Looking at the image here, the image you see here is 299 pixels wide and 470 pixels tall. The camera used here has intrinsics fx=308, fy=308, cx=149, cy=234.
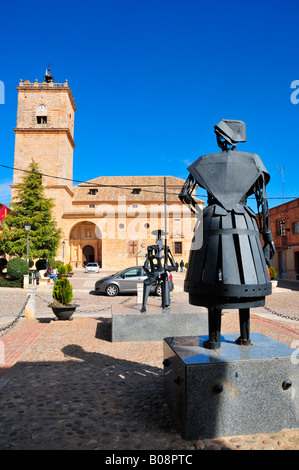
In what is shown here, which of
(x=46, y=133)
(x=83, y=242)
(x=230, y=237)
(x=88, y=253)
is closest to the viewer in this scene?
(x=230, y=237)

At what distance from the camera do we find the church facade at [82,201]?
4153 centimetres

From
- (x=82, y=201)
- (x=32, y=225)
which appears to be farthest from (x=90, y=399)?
(x=82, y=201)

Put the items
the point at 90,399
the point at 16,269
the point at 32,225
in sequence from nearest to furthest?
the point at 90,399
the point at 16,269
the point at 32,225

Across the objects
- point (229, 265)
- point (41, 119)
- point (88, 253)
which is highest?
point (41, 119)

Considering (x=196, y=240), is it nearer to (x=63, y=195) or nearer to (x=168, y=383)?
(x=168, y=383)

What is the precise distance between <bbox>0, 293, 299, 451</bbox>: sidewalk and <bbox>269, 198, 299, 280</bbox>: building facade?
2435cm

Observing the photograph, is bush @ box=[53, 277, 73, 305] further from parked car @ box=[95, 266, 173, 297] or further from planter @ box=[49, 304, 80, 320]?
parked car @ box=[95, 266, 173, 297]

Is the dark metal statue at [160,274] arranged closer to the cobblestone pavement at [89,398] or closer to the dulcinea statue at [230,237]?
the cobblestone pavement at [89,398]

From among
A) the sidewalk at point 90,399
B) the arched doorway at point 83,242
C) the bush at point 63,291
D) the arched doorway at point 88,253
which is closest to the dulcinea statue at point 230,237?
the sidewalk at point 90,399

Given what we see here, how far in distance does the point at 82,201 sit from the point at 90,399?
4391cm

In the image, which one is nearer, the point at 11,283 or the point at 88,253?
the point at 11,283

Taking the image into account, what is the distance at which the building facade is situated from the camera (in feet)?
94.6

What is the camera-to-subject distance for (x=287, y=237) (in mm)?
30000

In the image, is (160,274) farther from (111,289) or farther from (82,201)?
(82,201)
